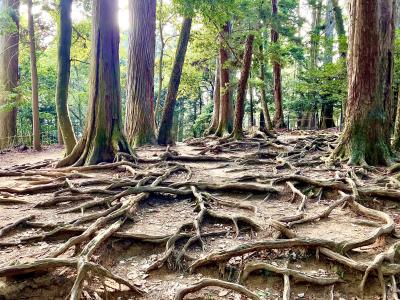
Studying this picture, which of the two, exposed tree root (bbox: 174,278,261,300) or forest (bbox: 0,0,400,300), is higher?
forest (bbox: 0,0,400,300)

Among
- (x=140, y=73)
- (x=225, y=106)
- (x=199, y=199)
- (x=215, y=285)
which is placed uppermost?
(x=140, y=73)

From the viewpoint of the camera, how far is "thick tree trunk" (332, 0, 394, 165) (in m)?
6.51

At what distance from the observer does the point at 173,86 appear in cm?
1066

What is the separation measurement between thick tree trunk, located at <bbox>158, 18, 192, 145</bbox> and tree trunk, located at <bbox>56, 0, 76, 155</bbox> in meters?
3.13

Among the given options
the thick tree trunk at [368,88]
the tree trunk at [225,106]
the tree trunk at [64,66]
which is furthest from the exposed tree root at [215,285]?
the tree trunk at [225,106]

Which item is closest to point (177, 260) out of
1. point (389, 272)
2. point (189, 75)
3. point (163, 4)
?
point (389, 272)

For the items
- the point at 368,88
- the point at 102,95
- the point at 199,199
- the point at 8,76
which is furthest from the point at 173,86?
Answer: the point at 8,76

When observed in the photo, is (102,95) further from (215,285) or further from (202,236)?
(215,285)

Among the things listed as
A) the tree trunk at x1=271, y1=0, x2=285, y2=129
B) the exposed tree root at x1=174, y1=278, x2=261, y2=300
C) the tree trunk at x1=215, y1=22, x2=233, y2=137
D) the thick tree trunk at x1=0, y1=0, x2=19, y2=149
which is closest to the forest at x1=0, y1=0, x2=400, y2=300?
the exposed tree root at x1=174, y1=278, x2=261, y2=300

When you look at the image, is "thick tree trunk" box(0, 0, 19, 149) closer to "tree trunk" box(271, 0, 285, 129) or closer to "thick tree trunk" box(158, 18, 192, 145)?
"thick tree trunk" box(158, 18, 192, 145)

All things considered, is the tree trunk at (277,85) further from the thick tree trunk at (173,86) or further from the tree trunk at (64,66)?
the tree trunk at (64,66)

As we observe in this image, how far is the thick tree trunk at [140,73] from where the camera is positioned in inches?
429

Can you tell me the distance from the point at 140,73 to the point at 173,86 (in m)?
1.21

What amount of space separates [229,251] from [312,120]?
17743 mm
